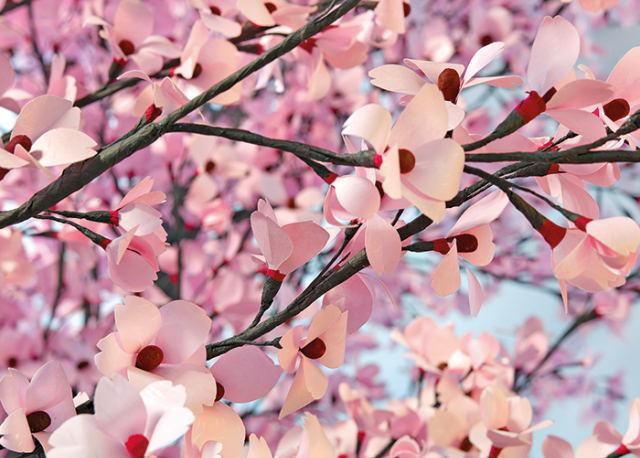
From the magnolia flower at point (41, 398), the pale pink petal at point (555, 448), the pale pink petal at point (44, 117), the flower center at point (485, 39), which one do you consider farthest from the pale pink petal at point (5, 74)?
the flower center at point (485, 39)

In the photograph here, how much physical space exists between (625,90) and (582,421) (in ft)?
6.80

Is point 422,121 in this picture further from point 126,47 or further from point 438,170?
point 126,47

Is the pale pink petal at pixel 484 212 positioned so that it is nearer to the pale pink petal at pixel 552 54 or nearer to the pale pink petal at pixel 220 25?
the pale pink petal at pixel 552 54

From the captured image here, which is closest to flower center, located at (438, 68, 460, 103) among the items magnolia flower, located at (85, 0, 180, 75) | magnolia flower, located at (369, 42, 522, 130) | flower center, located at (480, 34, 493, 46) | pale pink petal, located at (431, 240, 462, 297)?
magnolia flower, located at (369, 42, 522, 130)

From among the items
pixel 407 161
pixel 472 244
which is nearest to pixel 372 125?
pixel 407 161

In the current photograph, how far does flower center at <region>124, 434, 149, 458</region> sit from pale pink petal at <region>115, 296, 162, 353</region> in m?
0.06

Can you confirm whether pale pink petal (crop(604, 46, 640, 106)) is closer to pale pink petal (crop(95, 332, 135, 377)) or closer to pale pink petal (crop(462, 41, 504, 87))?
pale pink petal (crop(462, 41, 504, 87))

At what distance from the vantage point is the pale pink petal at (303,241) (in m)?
0.30

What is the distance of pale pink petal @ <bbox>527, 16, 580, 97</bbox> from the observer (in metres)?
0.27

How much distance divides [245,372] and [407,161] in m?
0.18

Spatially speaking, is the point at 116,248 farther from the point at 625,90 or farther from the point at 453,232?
the point at 625,90

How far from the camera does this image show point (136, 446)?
0.23 meters

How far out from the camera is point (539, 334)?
0.94 meters

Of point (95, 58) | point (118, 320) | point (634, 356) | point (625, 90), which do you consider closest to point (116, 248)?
point (118, 320)
